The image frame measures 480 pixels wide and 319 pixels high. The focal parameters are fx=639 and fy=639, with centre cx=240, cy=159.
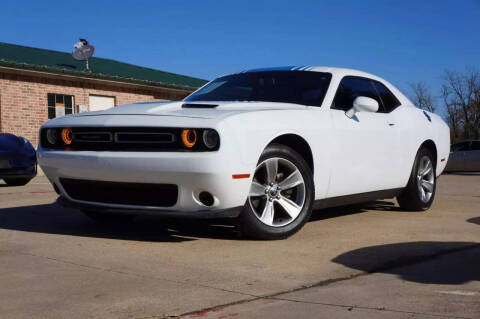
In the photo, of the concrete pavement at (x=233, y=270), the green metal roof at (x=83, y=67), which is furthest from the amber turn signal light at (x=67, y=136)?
the green metal roof at (x=83, y=67)

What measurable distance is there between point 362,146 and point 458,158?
1486 cm

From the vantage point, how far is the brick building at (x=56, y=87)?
19750 mm

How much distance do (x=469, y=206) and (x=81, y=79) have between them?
55.3 feet

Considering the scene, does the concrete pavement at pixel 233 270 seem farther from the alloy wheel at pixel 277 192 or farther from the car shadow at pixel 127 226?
the alloy wheel at pixel 277 192

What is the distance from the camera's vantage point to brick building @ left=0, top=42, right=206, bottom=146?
19750mm

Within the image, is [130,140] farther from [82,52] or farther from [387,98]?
[82,52]

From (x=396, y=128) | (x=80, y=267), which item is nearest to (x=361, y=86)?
(x=396, y=128)

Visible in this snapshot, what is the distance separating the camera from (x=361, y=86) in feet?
20.6

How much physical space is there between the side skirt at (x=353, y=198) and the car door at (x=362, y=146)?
40 mm

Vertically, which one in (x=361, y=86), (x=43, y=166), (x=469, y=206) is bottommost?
(x=469, y=206)

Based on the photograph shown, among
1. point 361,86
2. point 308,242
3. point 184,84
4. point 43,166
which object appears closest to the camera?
point 308,242

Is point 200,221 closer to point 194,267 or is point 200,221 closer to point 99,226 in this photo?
point 99,226

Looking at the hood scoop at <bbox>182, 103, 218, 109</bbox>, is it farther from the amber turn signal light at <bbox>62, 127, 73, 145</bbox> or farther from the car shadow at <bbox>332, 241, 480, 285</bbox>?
the car shadow at <bbox>332, 241, 480, 285</bbox>

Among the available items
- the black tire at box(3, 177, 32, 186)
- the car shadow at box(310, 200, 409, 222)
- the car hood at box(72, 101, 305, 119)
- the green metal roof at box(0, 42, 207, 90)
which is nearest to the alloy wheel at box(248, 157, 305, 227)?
the car hood at box(72, 101, 305, 119)
